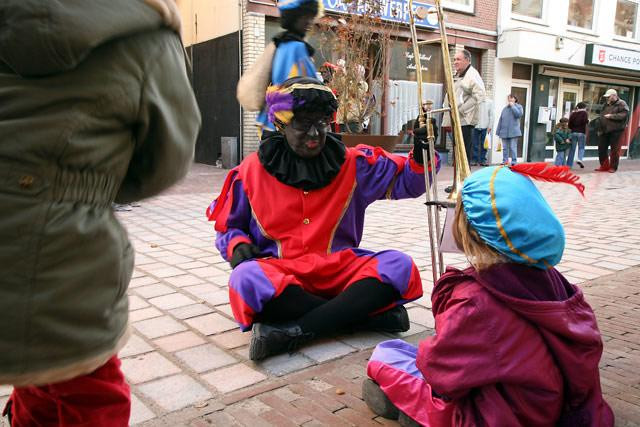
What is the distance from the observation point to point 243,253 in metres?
3.03

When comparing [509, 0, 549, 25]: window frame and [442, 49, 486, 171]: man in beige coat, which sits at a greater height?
[509, 0, 549, 25]: window frame

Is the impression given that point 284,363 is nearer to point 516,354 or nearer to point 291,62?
point 516,354

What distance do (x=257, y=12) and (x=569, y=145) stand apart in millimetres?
8390

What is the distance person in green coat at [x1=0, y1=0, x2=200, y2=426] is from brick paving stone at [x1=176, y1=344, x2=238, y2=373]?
144 centimetres

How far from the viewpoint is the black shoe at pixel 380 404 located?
2223 millimetres

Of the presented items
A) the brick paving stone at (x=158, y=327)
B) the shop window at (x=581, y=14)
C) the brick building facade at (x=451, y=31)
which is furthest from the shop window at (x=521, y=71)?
the brick paving stone at (x=158, y=327)

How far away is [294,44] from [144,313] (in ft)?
7.42

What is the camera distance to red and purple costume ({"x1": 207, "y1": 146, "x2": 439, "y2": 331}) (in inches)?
122

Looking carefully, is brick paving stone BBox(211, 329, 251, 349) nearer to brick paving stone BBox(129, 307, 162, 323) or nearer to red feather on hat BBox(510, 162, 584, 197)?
brick paving stone BBox(129, 307, 162, 323)

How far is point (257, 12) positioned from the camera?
39.4ft

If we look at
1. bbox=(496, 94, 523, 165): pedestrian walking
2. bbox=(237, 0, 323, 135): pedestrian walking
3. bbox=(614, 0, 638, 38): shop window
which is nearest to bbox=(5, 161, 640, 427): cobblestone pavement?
bbox=(237, 0, 323, 135): pedestrian walking

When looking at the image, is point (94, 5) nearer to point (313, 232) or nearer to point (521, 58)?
point (313, 232)

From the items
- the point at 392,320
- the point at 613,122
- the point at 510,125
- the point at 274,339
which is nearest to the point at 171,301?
the point at 274,339

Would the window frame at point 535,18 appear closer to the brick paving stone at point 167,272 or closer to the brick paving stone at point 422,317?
the brick paving stone at point 167,272
